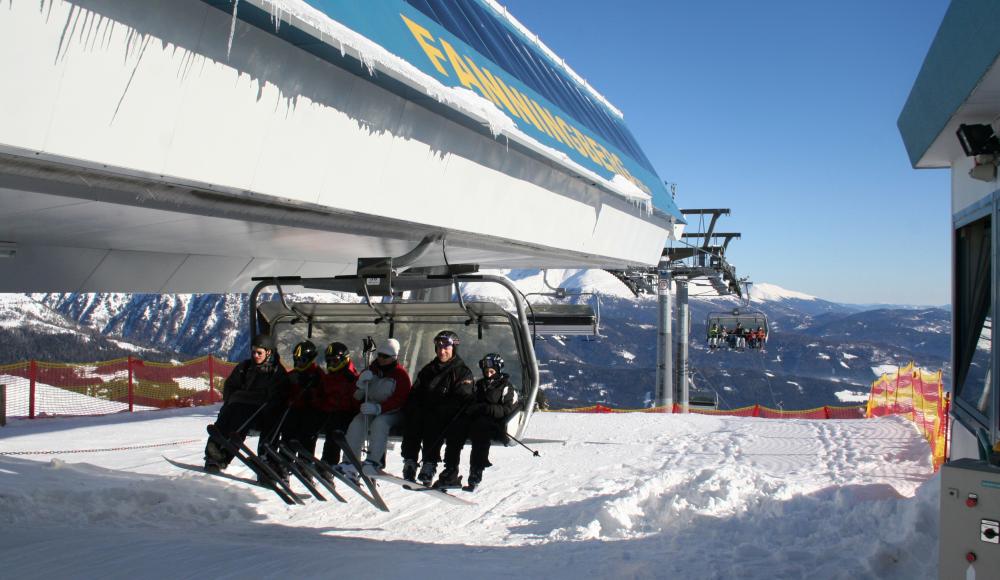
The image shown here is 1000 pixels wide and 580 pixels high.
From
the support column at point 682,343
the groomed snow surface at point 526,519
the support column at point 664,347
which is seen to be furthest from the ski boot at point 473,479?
the support column at point 682,343

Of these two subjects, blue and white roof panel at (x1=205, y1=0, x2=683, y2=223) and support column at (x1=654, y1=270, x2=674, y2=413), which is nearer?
blue and white roof panel at (x1=205, y1=0, x2=683, y2=223)

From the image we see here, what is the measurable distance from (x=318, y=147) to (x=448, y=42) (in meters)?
3.33

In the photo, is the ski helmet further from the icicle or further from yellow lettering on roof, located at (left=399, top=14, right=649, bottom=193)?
yellow lettering on roof, located at (left=399, top=14, right=649, bottom=193)

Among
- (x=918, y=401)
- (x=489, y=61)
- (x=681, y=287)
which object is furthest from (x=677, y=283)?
(x=489, y=61)

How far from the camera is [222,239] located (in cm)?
923

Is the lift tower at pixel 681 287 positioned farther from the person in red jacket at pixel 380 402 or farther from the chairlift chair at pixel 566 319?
the person in red jacket at pixel 380 402

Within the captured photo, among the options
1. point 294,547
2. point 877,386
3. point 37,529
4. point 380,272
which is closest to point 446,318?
point 380,272

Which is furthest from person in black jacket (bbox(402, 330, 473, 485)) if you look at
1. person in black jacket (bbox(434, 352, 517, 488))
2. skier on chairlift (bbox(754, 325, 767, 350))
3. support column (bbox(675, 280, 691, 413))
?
skier on chairlift (bbox(754, 325, 767, 350))

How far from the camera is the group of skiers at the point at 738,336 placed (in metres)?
28.2

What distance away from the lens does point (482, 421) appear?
705 cm

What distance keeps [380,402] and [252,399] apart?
4.26ft

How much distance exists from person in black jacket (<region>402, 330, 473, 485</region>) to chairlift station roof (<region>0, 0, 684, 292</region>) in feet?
5.95

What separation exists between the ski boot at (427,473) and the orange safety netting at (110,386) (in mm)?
15481

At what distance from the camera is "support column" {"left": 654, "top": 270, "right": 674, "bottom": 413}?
25875 mm
